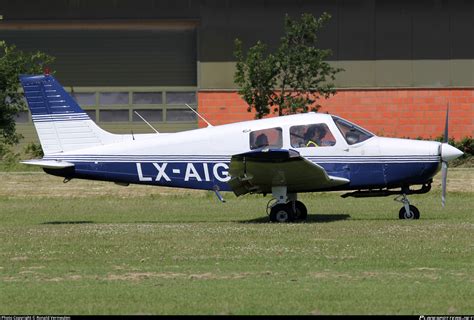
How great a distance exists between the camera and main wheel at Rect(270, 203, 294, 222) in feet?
66.1

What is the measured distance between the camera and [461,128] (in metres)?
41.7

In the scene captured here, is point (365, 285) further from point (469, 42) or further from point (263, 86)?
point (469, 42)

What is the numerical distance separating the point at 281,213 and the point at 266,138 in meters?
1.43

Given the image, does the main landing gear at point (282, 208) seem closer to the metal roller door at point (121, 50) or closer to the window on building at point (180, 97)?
the window on building at point (180, 97)

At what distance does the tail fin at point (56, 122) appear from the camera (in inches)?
818

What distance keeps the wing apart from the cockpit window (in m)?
0.76

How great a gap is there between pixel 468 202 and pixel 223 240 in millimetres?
10494

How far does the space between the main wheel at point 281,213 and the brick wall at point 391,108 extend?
21658 mm

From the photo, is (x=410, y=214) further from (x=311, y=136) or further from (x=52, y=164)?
(x=52, y=164)

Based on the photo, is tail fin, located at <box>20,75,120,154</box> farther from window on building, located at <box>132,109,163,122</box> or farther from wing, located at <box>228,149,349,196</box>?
window on building, located at <box>132,109,163,122</box>

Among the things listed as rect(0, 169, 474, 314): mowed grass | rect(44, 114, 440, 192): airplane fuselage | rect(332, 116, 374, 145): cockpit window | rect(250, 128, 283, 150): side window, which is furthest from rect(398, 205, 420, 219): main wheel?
rect(250, 128, 283, 150): side window

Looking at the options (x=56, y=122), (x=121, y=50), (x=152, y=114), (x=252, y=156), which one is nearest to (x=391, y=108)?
(x=152, y=114)

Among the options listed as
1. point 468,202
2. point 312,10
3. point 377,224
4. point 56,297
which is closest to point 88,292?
point 56,297

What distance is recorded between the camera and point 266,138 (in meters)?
19.9
